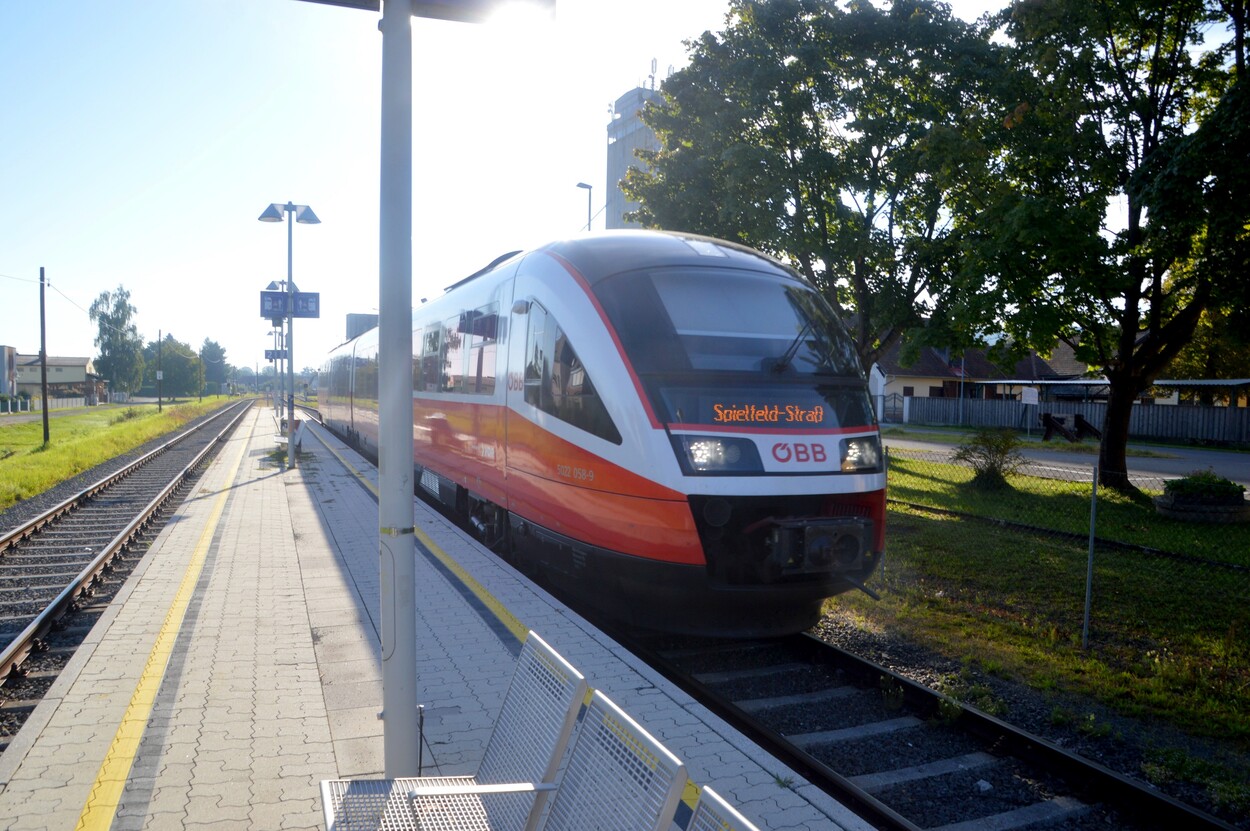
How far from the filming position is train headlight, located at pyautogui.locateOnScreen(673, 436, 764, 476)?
241 inches

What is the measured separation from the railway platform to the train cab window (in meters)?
1.59

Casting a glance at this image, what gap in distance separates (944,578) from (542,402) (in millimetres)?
4942

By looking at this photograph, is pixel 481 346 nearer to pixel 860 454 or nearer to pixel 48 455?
pixel 860 454

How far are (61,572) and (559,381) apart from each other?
20.9ft

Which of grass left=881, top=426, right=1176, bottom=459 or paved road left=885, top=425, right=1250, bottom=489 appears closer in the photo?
paved road left=885, top=425, right=1250, bottom=489

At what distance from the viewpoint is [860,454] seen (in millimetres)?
6812

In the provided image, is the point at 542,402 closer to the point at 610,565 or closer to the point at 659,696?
the point at 610,565

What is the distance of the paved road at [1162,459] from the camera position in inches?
853

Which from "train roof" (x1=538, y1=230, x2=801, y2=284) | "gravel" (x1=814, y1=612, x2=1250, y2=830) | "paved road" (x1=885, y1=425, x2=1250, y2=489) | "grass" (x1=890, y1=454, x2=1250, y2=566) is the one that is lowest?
"gravel" (x1=814, y1=612, x2=1250, y2=830)

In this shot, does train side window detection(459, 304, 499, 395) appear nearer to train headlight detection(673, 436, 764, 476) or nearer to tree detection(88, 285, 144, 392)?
train headlight detection(673, 436, 764, 476)

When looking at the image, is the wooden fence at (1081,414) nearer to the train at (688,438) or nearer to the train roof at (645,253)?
the train roof at (645,253)

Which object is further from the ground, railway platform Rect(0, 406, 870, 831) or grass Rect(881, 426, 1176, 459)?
grass Rect(881, 426, 1176, 459)

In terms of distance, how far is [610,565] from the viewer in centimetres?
664

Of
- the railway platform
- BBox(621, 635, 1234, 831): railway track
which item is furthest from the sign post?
BBox(621, 635, 1234, 831): railway track
